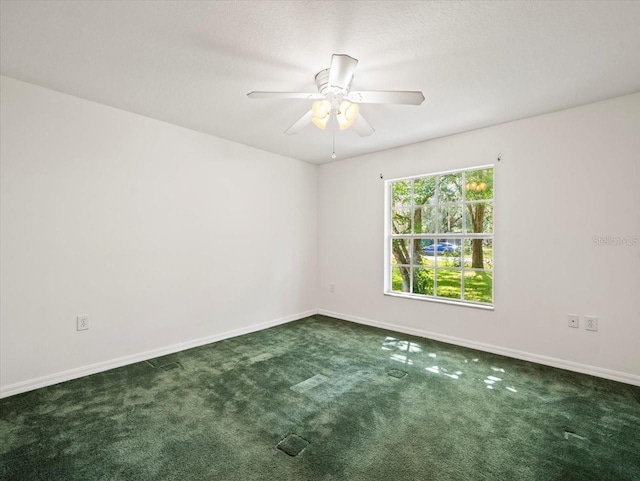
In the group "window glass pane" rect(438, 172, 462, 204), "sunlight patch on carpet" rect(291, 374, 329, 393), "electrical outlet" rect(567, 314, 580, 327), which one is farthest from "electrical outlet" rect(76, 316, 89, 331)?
"electrical outlet" rect(567, 314, 580, 327)

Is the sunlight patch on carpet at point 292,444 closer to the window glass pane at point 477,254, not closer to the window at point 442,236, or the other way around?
the window at point 442,236

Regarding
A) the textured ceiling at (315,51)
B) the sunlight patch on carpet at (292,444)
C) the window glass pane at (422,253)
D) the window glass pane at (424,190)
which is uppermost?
the textured ceiling at (315,51)

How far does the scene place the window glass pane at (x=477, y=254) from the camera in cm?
372

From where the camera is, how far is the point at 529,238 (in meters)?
3.14

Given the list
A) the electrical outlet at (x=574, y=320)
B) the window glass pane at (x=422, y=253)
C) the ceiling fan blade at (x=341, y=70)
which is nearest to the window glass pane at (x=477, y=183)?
the window glass pane at (x=422, y=253)

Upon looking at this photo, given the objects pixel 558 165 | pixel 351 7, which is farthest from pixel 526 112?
pixel 351 7

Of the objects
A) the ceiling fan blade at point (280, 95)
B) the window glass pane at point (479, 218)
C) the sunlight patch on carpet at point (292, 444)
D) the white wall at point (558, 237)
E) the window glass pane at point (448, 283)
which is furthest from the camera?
the window glass pane at point (448, 283)

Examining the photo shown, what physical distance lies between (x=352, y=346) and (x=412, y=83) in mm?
2664

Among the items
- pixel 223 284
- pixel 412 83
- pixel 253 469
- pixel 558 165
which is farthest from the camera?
pixel 223 284

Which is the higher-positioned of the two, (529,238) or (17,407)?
(529,238)

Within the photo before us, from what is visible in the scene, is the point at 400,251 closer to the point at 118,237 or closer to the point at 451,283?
the point at 451,283

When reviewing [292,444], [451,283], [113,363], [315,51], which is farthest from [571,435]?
[113,363]

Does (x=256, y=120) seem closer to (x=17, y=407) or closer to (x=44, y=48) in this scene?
(x=44, y=48)

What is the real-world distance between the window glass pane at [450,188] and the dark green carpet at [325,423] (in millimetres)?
1874
